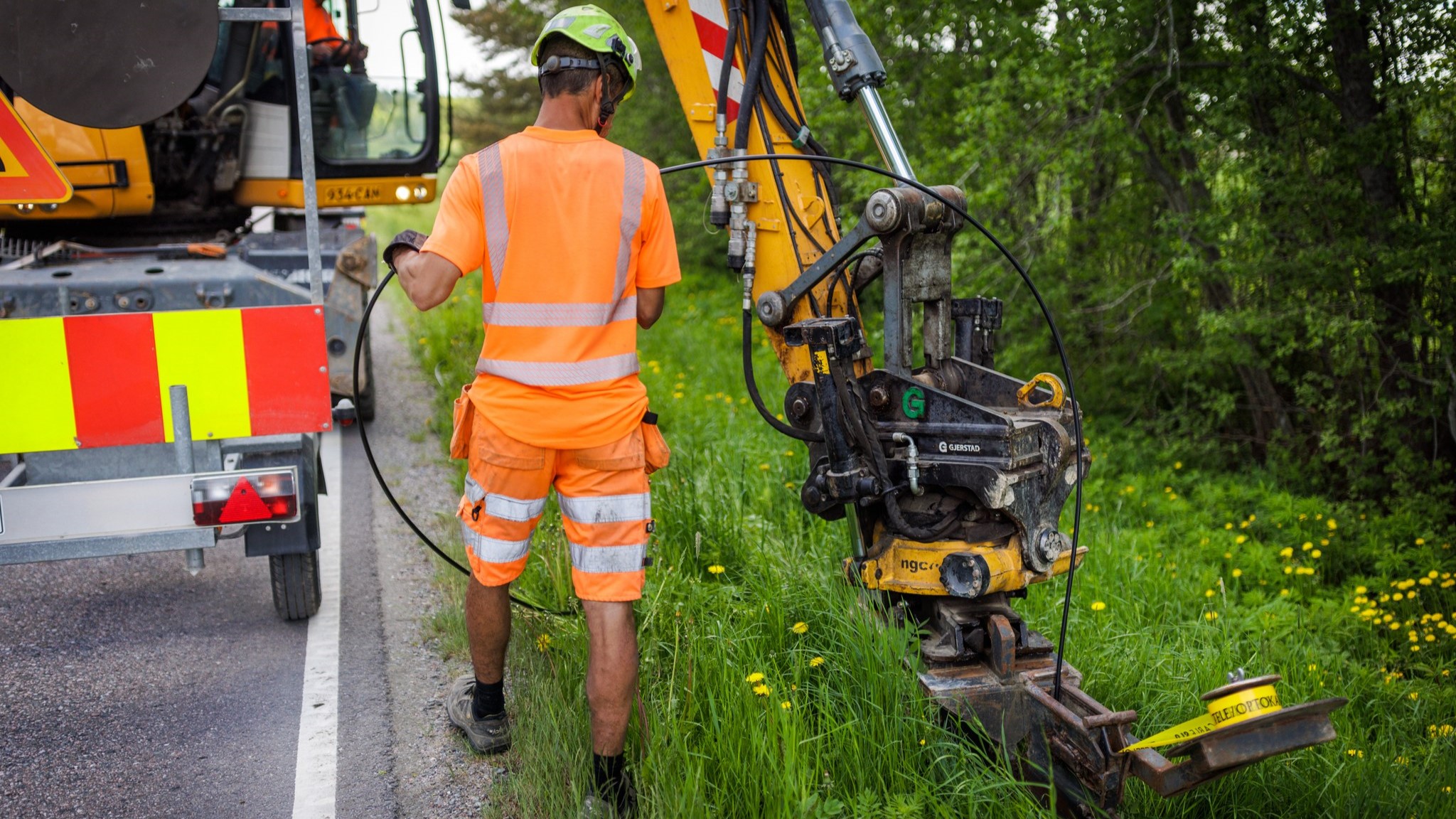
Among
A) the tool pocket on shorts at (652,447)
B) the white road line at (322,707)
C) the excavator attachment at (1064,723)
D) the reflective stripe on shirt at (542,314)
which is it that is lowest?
the white road line at (322,707)

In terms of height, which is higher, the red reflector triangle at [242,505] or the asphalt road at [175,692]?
the red reflector triangle at [242,505]

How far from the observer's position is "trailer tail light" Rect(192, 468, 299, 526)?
3.44m

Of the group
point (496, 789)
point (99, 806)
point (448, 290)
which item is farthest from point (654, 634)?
point (99, 806)

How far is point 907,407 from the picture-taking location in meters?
3.08

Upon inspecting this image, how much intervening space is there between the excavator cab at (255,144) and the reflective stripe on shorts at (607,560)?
156 inches

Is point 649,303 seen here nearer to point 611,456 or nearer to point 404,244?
point 611,456

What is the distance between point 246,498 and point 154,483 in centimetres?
27

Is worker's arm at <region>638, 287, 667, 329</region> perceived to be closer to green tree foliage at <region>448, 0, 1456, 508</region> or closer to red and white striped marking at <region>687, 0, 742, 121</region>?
red and white striped marking at <region>687, 0, 742, 121</region>

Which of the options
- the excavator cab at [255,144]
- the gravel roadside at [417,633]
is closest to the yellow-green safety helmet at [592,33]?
the gravel roadside at [417,633]

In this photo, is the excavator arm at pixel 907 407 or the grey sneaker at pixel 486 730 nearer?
the excavator arm at pixel 907 407

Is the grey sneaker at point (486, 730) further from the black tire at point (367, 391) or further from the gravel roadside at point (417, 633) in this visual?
the black tire at point (367, 391)

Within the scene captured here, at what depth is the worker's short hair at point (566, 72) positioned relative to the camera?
109 inches

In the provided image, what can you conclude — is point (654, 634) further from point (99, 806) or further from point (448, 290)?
point (99, 806)

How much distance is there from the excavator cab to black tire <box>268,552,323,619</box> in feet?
9.08
